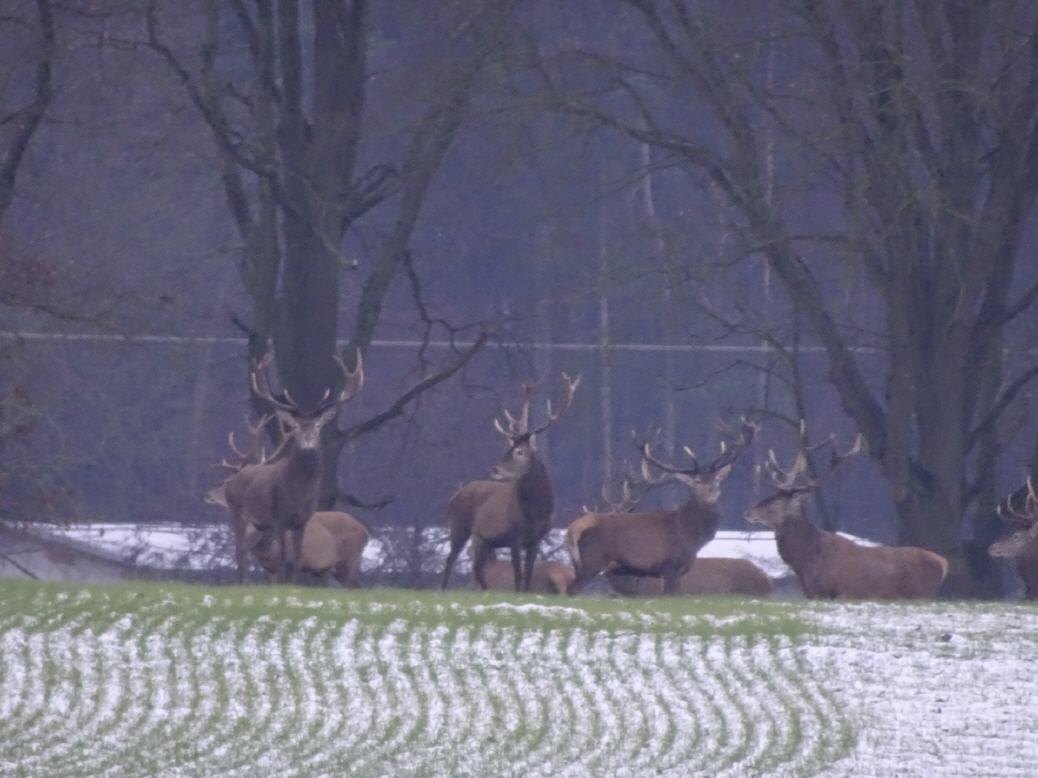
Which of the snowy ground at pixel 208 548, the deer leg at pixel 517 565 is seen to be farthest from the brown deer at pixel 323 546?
the snowy ground at pixel 208 548

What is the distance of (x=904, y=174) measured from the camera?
67.1 feet

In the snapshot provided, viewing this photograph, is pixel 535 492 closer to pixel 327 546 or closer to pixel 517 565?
pixel 517 565

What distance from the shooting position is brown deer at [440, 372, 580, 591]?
61.2 ft

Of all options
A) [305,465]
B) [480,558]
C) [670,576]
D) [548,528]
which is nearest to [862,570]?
[670,576]

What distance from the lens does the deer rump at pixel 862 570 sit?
18672 millimetres

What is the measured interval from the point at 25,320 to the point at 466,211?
42.2 ft

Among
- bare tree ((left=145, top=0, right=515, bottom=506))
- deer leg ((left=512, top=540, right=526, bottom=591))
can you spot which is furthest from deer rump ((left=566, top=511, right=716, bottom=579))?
bare tree ((left=145, top=0, right=515, bottom=506))

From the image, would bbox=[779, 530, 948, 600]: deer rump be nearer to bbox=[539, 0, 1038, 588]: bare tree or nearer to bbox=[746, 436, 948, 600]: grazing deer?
bbox=[746, 436, 948, 600]: grazing deer

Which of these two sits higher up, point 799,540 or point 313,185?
point 313,185

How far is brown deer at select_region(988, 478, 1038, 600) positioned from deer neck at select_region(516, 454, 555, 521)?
15.7 ft

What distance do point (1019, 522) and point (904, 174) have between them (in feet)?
13.1

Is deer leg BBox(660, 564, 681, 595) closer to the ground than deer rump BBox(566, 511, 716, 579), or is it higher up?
closer to the ground

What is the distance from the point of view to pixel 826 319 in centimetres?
2214

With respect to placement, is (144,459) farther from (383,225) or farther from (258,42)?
(258,42)
